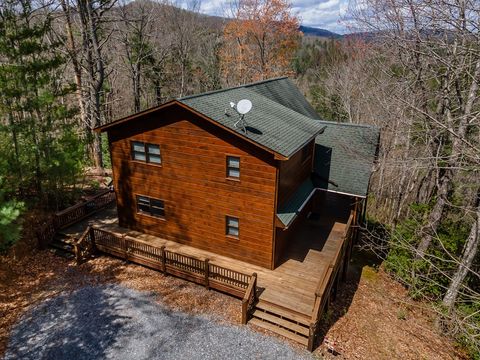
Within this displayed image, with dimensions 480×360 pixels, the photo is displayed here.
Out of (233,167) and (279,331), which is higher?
(233,167)

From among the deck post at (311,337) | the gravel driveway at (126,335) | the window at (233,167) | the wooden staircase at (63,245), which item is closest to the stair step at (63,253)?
the wooden staircase at (63,245)

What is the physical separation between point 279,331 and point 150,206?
832 centimetres

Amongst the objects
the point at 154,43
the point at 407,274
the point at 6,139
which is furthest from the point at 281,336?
the point at 154,43

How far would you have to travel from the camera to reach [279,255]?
14.0 m

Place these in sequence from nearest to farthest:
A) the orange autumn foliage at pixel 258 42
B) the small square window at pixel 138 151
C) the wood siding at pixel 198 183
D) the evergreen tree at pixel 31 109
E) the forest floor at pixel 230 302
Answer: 1. the forest floor at pixel 230 302
2. the wood siding at pixel 198 183
3. the evergreen tree at pixel 31 109
4. the small square window at pixel 138 151
5. the orange autumn foliage at pixel 258 42

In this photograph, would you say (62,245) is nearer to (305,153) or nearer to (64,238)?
(64,238)

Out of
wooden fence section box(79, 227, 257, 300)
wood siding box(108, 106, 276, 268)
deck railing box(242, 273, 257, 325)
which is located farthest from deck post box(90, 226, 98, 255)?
deck railing box(242, 273, 257, 325)

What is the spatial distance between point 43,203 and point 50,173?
2812mm

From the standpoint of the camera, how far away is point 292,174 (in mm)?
14008

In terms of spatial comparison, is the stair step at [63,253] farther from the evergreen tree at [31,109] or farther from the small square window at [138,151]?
the small square window at [138,151]

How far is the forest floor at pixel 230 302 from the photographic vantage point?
11.3 m

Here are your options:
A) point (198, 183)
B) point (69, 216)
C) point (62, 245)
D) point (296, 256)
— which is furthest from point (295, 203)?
point (69, 216)

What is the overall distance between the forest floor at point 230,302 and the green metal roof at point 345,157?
4.68m

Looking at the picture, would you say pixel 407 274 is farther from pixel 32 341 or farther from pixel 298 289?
pixel 32 341
